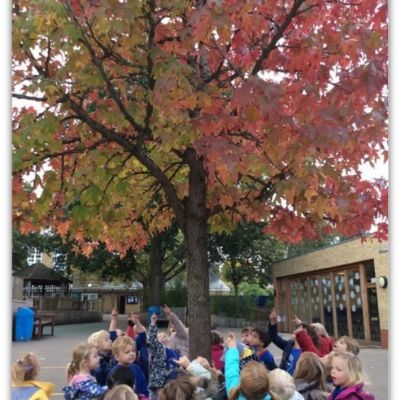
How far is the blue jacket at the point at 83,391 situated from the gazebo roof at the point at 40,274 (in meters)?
25.1

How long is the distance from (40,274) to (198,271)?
2476 cm

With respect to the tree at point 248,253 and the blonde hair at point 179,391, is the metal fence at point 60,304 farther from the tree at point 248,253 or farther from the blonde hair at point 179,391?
the blonde hair at point 179,391

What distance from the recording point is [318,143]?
10.5ft

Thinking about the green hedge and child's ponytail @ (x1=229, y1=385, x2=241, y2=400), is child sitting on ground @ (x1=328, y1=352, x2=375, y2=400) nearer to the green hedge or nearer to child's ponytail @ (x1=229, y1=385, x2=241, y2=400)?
child's ponytail @ (x1=229, y1=385, x2=241, y2=400)

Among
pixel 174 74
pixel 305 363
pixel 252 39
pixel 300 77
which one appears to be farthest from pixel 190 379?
pixel 252 39

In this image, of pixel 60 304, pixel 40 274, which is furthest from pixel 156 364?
pixel 60 304

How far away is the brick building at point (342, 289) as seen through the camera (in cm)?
1374

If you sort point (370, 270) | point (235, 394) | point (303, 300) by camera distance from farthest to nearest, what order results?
point (303, 300) → point (370, 270) → point (235, 394)

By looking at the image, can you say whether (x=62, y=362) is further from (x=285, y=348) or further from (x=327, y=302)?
(x=327, y=302)

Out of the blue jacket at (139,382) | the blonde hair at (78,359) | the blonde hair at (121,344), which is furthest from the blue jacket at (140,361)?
the blonde hair at (78,359)

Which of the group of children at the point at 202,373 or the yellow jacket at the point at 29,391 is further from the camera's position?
the yellow jacket at the point at 29,391

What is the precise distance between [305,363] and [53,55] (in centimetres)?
304

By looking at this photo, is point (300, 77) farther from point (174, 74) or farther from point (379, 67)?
point (174, 74)

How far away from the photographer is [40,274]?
89.8 feet
